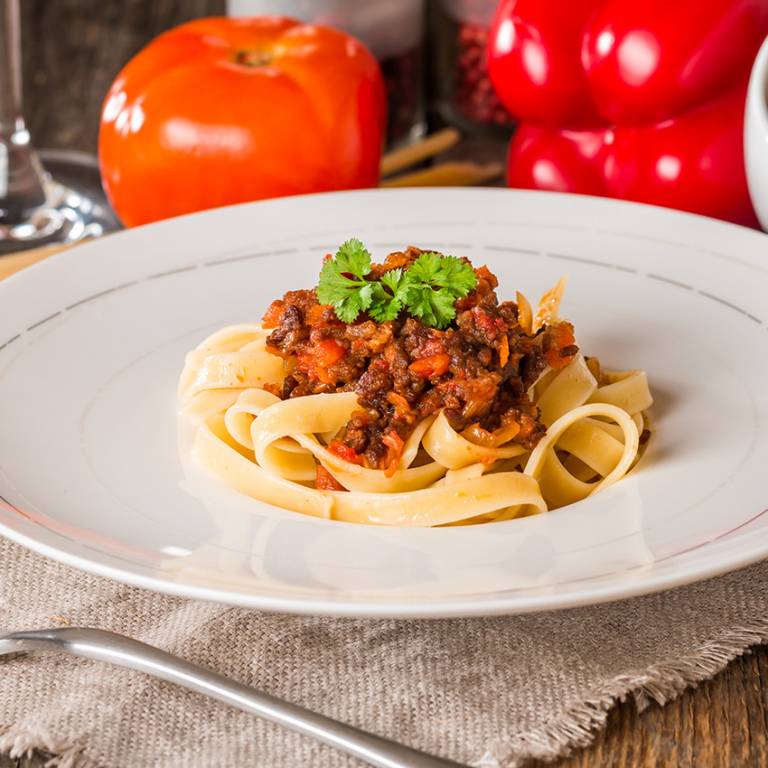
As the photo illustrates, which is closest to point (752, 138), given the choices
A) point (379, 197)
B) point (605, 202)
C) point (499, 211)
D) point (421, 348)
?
point (605, 202)

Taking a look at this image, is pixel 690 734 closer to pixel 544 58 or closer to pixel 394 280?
pixel 394 280

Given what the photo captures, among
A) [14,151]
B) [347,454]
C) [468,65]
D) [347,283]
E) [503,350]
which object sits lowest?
[14,151]

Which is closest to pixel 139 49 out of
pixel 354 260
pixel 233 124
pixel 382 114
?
pixel 382 114

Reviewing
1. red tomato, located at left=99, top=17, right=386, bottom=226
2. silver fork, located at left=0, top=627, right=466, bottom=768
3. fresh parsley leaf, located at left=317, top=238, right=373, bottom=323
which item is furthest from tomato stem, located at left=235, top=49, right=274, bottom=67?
silver fork, located at left=0, top=627, right=466, bottom=768

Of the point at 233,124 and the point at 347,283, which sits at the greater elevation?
the point at 347,283

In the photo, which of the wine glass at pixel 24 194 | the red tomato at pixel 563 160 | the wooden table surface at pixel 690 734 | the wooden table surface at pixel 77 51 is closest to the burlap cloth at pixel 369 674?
the wooden table surface at pixel 690 734

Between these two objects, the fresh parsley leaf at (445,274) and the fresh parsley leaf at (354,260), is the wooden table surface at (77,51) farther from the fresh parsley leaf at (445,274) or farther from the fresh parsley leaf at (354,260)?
the fresh parsley leaf at (445,274)

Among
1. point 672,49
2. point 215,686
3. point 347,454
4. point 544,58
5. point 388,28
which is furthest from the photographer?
point 388,28
